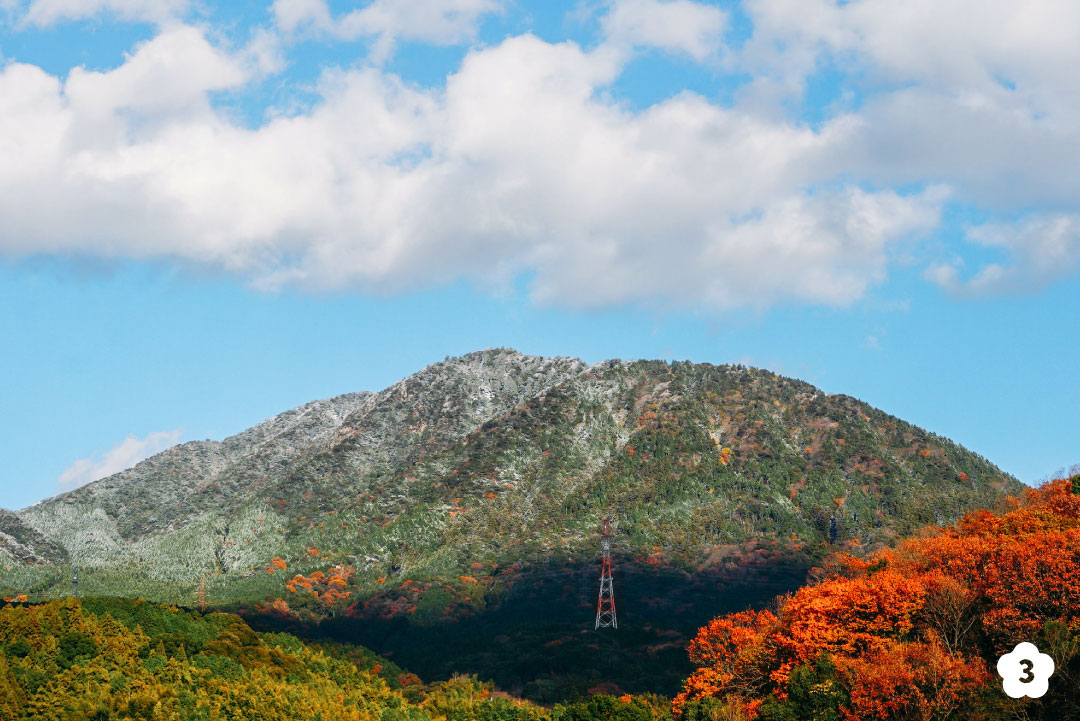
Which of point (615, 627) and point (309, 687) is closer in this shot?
point (309, 687)

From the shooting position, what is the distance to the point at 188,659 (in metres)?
96.9

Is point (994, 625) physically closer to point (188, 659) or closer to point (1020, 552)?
point (1020, 552)

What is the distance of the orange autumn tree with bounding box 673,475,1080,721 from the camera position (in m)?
66.9

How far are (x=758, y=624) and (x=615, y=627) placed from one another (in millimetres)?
101582

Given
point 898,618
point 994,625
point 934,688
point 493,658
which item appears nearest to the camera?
point 934,688

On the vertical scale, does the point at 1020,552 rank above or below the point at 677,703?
above

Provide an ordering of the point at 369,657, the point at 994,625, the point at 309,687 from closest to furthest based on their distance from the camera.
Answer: the point at 994,625
the point at 309,687
the point at 369,657

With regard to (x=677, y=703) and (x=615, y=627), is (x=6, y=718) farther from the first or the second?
(x=615, y=627)

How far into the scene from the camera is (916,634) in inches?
3150

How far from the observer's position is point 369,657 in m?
156

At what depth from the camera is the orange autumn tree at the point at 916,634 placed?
6694cm

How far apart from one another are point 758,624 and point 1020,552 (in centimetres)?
3179

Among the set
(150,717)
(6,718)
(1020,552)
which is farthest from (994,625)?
(6,718)

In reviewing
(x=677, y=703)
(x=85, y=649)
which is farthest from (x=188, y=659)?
(x=677, y=703)
